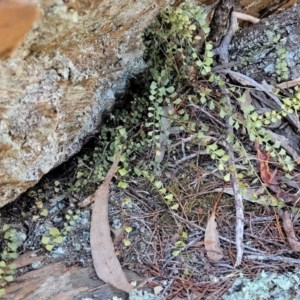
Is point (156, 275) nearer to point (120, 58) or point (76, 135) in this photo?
point (76, 135)

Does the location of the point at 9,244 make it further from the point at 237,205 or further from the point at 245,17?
the point at 245,17

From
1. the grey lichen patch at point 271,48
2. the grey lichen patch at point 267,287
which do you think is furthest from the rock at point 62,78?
the grey lichen patch at point 267,287

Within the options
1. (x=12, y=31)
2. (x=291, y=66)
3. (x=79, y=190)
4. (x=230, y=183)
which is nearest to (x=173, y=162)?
(x=230, y=183)

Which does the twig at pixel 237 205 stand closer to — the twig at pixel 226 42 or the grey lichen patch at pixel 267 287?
the grey lichen patch at pixel 267 287

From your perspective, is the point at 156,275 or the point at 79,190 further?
the point at 79,190

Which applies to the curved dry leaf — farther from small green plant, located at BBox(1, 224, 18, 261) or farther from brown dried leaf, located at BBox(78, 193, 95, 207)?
small green plant, located at BBox(1, 224, 18, 261)
